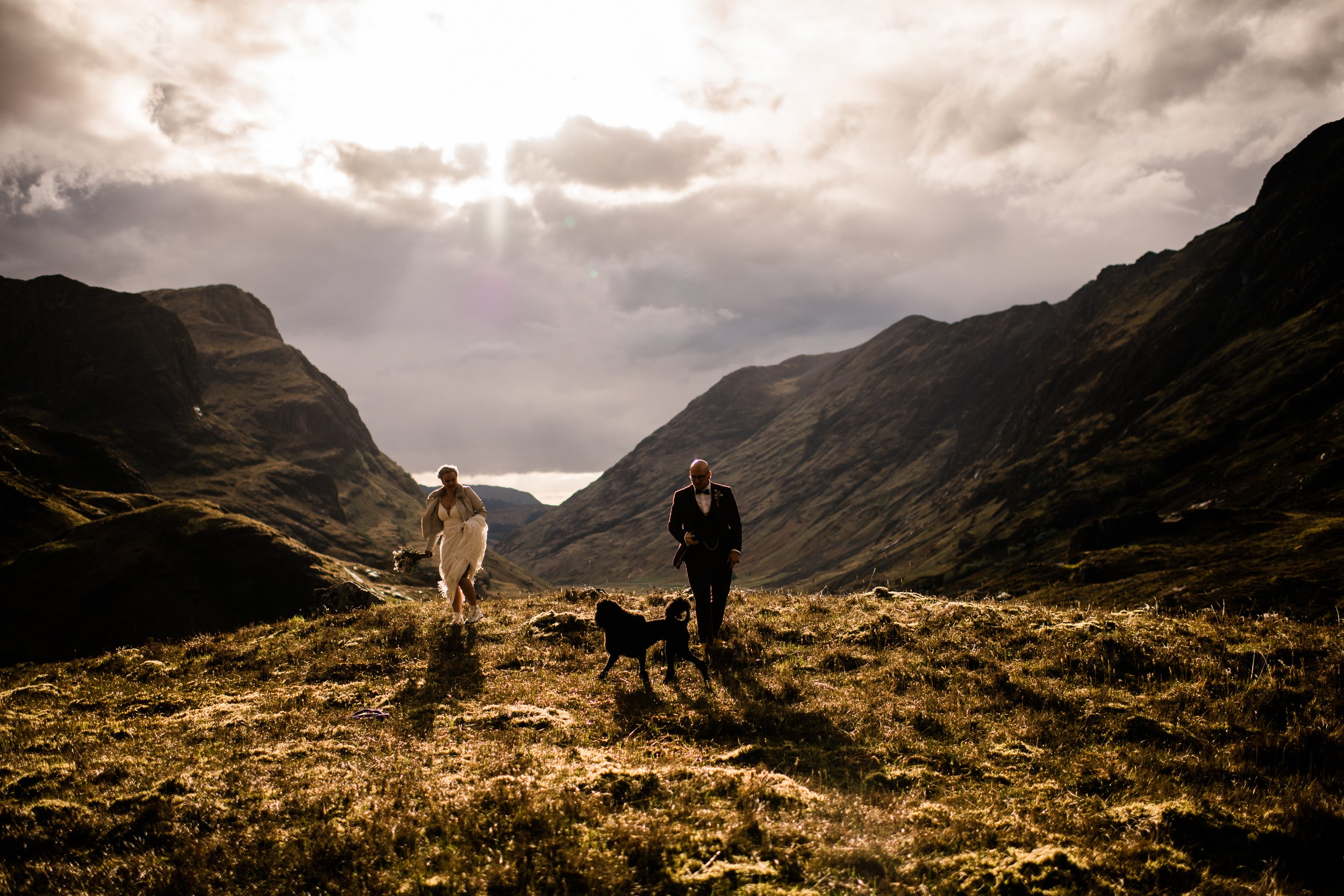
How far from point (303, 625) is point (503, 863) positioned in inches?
555

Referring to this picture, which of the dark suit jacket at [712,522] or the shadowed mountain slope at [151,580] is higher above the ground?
the dark suit jacket at [712,522]

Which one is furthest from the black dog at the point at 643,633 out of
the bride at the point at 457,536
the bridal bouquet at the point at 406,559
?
the bridal bouquet at the point at 406,559

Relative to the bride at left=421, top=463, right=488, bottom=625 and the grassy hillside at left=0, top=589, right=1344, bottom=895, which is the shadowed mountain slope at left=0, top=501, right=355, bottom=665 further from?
the grassy hillside at left=0, top=589, right=1344, bottom=895

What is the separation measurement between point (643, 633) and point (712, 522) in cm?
310

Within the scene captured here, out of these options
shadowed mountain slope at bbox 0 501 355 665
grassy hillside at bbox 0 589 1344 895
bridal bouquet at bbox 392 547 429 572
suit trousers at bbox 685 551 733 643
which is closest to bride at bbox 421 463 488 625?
bridal bouquet at bbox 392 547 429 572

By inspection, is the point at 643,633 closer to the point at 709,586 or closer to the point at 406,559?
the point at 709,586

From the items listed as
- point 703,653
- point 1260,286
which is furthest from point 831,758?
point 1260,286

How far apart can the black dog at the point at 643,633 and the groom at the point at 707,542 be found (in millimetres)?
1931

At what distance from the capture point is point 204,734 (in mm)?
9312

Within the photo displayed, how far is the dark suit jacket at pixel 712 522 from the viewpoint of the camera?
14.2 metres

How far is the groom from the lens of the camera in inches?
555

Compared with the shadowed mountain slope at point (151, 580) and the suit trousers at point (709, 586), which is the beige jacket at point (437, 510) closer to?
the suit trousers at point (709, 586)

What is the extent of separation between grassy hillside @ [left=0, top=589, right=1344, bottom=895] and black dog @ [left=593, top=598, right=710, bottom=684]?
0.53 meters

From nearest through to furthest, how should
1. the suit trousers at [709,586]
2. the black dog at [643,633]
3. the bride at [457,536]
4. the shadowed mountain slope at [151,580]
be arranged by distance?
the black dog at [643,633] → the suit trousers at [709,586] → the bride at [457,536] → the shadowed mountain slope at [151,580]
